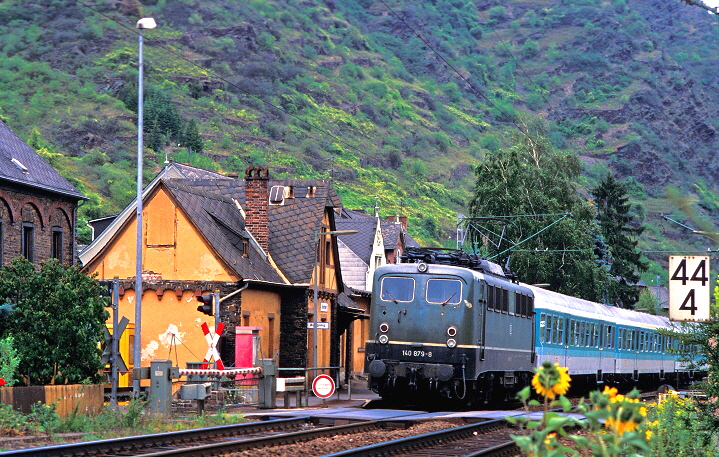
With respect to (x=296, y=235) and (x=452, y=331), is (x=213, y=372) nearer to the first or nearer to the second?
(x=452, y=331)

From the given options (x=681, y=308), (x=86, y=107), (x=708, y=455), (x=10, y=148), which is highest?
(x=86, y=107)

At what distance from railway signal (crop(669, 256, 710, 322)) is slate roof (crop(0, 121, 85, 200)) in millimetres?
21943

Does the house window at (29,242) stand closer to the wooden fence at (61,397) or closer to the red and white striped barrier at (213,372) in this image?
the red and white striped barrier at (213,372)

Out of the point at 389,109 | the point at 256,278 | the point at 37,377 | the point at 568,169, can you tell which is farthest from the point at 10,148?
the point at 389,109

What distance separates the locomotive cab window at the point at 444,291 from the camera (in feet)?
84.1

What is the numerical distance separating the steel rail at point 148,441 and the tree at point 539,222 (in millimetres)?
42570

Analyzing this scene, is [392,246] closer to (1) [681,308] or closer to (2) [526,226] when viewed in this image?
(2) [526,226]

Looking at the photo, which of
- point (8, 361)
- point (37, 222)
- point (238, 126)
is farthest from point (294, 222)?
point (238, 126)

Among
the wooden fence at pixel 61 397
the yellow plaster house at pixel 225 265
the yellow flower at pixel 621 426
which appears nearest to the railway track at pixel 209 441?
the wooden fence at pixel 61 397

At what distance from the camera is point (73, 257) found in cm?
3847

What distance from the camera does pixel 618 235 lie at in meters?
92.3

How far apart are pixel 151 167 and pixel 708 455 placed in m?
112

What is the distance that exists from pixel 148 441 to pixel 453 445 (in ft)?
15.9

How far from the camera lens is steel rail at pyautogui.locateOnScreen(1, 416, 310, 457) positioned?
14.3m
